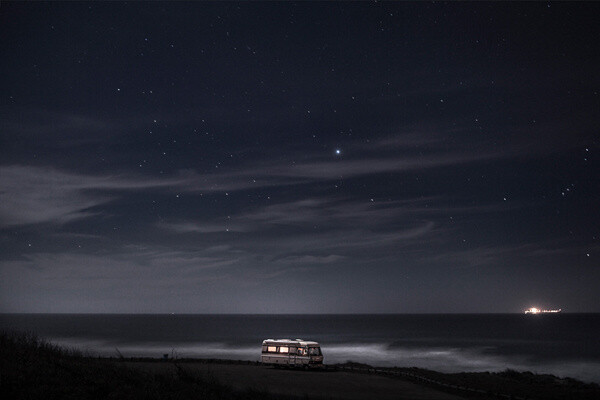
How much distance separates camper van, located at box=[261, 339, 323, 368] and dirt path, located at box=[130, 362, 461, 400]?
1.00 metres

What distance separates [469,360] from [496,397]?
5945cm

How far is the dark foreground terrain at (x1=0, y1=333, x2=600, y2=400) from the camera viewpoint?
1548cm

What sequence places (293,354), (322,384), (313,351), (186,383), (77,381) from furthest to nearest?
(293,354)
(313,351)
(322,384)
(186,383)
(77,381)

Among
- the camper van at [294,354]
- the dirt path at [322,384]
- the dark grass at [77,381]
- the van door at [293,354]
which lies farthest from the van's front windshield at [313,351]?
the dark grass at [77,381]

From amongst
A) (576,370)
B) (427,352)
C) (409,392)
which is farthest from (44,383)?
(427,352)

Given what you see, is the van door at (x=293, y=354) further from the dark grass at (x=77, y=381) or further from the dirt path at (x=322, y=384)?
the dark grass at (x=77, y=381)

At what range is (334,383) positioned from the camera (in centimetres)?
3347

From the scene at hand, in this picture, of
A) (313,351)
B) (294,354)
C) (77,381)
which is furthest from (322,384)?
(77,381)

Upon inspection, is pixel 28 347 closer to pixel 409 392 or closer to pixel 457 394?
pixel 409 392

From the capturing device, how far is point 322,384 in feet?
108

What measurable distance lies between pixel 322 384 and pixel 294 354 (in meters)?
9.53

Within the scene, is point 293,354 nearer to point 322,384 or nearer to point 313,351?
point 313,351

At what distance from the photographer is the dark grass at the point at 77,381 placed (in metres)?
14.8

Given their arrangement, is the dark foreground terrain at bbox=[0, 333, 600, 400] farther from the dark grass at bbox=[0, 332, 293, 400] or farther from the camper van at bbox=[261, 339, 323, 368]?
the camper van at bbox=[261, 339, 323, 368]
